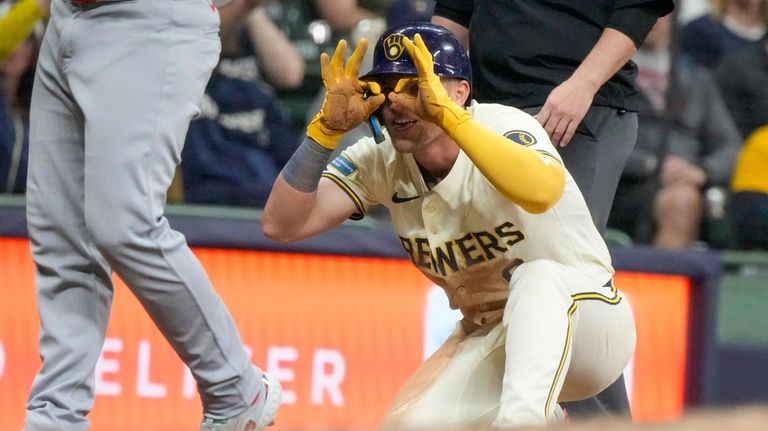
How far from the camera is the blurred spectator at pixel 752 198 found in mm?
5965

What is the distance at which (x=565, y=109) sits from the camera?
3.57m

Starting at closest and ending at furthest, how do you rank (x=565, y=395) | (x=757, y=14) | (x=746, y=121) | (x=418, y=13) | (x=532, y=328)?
(x=532, y=328) → (x=565, y=395) → (x=418, y=13) → (x=746, y=121) → (x=757, y=14)

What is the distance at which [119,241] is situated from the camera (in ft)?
10.5

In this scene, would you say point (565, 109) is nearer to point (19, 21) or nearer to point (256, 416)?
point (256, 416)

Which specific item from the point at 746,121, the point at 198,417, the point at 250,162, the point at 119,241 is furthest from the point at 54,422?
the point at 746,121

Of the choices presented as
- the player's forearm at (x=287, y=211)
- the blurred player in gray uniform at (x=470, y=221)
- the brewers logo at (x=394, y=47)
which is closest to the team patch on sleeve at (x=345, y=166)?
the blurred player in gray uniform at (x=470, y=221)

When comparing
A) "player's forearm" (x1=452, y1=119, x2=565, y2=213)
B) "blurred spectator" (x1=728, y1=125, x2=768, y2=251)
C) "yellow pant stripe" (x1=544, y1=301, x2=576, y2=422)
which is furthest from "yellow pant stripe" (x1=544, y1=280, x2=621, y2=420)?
"blurred spectator" (x1=728, y1=125, x2=768, y2=251)

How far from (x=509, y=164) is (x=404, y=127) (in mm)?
303

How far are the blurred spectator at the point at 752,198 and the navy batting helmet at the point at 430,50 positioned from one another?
2834 mm

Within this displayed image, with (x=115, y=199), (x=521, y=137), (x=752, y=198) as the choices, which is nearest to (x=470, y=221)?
(x=521, y=137)

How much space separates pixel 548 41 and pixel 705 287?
6.58 ft

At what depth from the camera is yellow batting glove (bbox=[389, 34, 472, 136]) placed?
127 inches

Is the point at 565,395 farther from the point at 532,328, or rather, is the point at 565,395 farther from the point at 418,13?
the point at 418,13

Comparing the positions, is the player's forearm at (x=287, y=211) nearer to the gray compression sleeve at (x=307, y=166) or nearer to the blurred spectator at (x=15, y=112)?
the gray compression sleeve at (x=307, y=166)
